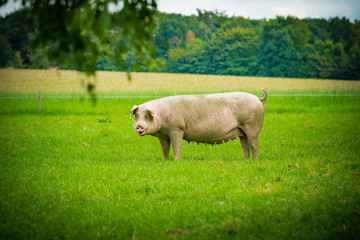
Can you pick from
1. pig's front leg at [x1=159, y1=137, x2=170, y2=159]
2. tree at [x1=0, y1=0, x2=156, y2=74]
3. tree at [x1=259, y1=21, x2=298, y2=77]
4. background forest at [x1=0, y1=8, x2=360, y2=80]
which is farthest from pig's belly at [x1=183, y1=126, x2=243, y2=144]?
tree at [x1=259, y1=21, x2=298, y2=77]

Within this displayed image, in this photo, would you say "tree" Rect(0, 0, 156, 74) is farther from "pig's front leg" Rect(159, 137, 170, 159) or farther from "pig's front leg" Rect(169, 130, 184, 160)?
"pig's front leg" Rect(159, 137, 170, 159)

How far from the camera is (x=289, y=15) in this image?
71188mm

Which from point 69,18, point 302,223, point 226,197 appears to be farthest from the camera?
point 226,197

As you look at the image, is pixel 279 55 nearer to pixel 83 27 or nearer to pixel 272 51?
pixel 272 51

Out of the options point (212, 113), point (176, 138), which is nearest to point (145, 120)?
point (176, 138)

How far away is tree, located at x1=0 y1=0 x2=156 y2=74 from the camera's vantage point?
375cm

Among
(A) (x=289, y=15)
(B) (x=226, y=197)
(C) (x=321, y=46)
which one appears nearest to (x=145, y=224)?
(B) (x=226, y=197)

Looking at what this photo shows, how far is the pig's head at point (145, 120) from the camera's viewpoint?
27.8ft

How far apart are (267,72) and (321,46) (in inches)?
419

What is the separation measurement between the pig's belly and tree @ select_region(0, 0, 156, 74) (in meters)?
4.68

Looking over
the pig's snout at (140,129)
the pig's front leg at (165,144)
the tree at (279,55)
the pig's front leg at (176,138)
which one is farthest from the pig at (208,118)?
the tree at (279,55)

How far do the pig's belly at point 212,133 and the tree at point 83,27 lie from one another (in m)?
4.68

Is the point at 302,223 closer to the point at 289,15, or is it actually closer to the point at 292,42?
the point at 292,42

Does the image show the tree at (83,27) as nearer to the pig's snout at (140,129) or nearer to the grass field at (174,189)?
the grass field at (174,189)
